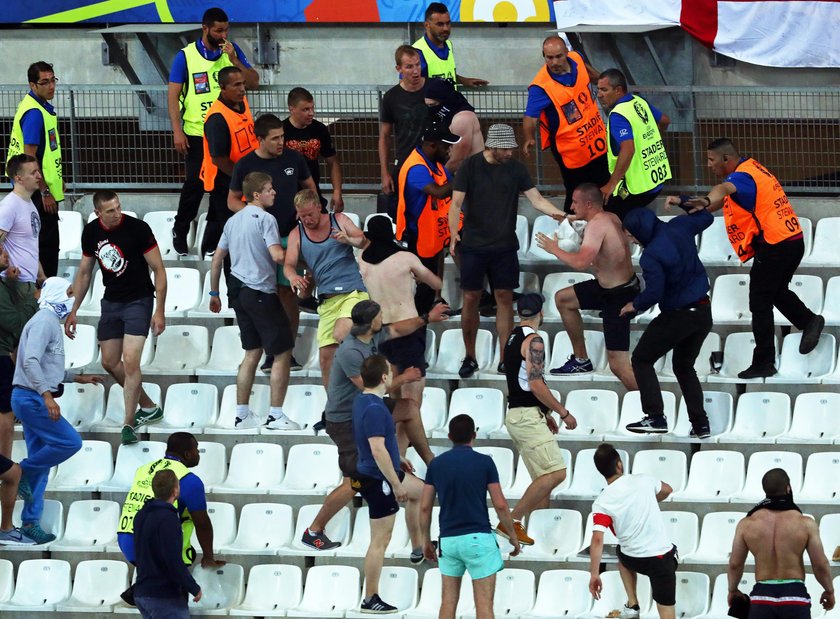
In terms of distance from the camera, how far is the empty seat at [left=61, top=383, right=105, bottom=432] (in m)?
11.8

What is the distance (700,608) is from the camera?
32.4ft

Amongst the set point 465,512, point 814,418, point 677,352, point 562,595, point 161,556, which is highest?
point 677,352

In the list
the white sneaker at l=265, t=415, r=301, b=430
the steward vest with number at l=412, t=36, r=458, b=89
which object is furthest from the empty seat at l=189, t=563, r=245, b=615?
the steward vest with number at l=412, t=36, r=458, b=89

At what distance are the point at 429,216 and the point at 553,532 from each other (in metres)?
2.61

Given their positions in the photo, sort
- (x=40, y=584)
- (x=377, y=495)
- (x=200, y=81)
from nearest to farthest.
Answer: (x=377, y=495)
(x=40, y=584)
(x=200, y=81)

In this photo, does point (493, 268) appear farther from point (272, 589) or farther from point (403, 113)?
point (272, 589)

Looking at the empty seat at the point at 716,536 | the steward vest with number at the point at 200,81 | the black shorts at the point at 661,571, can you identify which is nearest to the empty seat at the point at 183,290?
the steward vest with number at the point at 200,81

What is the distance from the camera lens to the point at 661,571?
370 inches

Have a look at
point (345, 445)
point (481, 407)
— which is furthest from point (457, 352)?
point (345, 445)

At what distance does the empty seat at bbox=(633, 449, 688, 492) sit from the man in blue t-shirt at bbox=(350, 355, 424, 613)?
1.55 meters

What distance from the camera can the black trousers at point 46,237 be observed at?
12.3 metres

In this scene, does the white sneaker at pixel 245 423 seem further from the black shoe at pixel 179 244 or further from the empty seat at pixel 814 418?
the empty seat at pixel 814 418

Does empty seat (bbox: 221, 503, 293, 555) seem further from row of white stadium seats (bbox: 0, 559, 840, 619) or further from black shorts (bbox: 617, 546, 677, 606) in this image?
black shorts (bbox: 617, 546, 677, 606)

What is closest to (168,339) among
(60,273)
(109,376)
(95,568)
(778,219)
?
(109,376)
